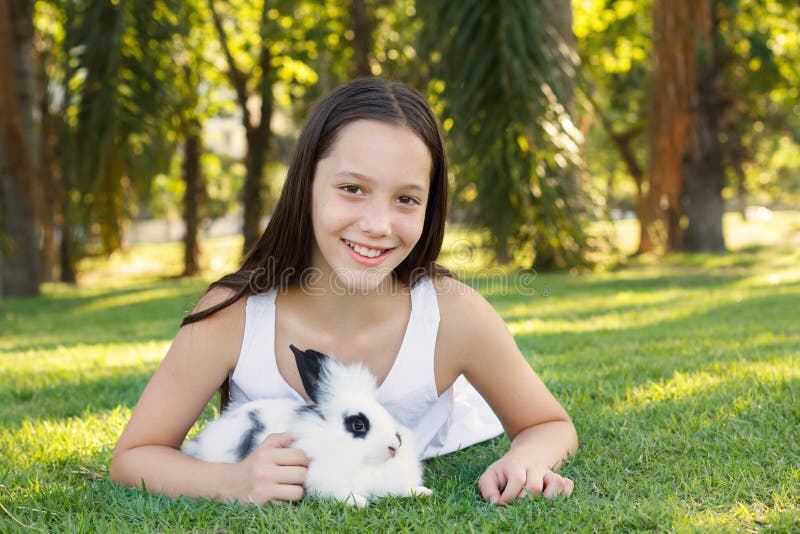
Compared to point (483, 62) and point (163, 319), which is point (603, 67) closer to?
point (483, 62)

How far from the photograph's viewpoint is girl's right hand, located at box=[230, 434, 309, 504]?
208cm

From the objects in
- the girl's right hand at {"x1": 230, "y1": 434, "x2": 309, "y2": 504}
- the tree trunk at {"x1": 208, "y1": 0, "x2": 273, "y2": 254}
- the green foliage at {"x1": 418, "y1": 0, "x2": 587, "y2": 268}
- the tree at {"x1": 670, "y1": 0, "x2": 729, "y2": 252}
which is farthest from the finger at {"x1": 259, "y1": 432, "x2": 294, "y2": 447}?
the tree at {"x1": 670, "y1": 0, "x2": 729, "y2": 252}

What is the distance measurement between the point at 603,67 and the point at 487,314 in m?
18.1

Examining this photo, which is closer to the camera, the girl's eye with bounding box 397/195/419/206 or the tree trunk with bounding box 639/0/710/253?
the girl's eye with bounding box 397/195/419/206

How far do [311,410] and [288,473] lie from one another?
0.18 m

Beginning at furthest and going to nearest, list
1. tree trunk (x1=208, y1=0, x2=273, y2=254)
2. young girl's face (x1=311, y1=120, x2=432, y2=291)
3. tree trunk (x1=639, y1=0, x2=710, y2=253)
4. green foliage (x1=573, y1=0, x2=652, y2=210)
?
green foliage (x1=573, y1=0, x2=652, y2=210) → tree trunk (x1=208, y1=0, x2=273, y2=254) → tree trunk (x1=639, y1=0, x2=710, y2=253) → young girl's face (x1=311, y1=120, x2=432, y2=291)

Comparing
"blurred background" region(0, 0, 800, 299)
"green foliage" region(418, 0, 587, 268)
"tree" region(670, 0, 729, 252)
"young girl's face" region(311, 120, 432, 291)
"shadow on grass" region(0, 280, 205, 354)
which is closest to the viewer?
"young girl's face" region(311, 120, 432, 291)

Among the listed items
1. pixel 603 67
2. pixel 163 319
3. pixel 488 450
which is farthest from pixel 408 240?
pixel 603 67

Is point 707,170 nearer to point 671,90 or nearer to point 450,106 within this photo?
point 671,90

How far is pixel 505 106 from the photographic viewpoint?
726 cm

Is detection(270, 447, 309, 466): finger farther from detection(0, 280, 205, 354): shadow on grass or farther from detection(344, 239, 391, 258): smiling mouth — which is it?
detection(0, 280, 205, 354): shadow on grass

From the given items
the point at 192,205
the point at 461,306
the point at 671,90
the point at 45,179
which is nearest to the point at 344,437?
the point at 461,306

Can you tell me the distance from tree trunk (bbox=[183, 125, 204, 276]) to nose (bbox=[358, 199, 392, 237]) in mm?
14405

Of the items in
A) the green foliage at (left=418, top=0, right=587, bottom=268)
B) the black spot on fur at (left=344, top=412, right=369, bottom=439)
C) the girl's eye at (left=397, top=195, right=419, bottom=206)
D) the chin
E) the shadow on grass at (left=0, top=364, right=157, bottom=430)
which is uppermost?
the green foliage at (left=418, top=0, right=587, bottom=268)
